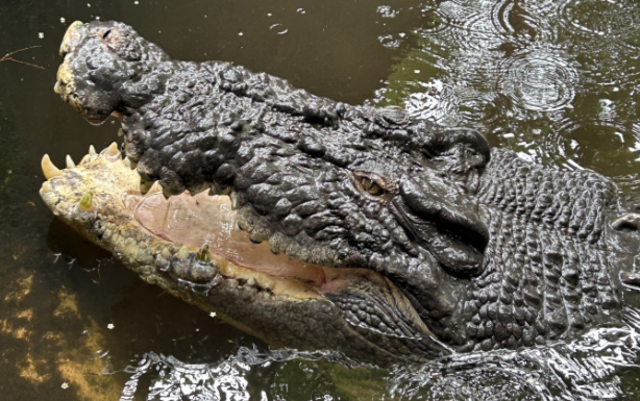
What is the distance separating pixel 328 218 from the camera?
2.53 meters

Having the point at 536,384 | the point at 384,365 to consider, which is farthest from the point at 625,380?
the point at 384,365

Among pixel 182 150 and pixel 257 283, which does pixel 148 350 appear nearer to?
pixel 257 283

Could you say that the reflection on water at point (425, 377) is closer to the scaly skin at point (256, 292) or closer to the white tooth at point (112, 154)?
the scaly skin at point (256, 292)

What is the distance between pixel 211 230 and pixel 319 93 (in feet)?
7.05

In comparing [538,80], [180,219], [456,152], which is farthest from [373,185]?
[538,80]

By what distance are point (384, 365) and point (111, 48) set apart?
2137 mm

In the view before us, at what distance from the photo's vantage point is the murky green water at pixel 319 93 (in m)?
2.83

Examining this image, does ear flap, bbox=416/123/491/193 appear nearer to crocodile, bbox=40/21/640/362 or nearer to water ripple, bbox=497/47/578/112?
crocodile, bbox=40/21/640/362

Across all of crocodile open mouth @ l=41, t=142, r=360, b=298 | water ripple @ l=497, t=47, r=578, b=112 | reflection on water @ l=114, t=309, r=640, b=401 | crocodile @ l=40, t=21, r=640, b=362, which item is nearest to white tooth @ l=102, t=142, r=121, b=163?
crocodile open mouth @ l=41, t=142, r=360, b=298

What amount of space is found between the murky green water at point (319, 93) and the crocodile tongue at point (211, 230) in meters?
0.47

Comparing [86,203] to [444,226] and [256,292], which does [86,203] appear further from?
[444,226]

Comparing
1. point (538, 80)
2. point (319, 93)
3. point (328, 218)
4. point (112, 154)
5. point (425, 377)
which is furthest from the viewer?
point (538, 80)

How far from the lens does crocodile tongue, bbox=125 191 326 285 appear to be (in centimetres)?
294

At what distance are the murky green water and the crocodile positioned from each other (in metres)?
0.20
